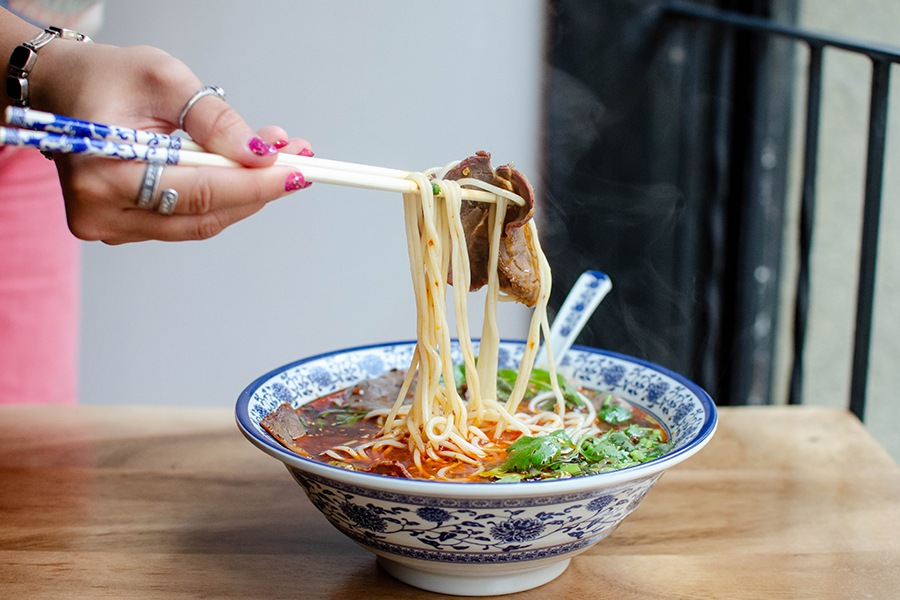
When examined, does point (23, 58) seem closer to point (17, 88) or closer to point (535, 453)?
point (17, 88)

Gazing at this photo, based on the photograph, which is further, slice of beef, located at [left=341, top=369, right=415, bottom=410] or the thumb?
slice of beef, located at [left=341, top=369, right=415, bottom=410]

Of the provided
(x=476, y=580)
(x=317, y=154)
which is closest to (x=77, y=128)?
(x=476, y=580)

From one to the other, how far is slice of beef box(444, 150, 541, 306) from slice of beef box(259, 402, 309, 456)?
0.31 m

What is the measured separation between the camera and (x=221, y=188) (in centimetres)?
107

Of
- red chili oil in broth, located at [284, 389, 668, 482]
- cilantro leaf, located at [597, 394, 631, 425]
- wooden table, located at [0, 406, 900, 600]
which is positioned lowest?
wooden table, located at [0, 406, 900, 600]

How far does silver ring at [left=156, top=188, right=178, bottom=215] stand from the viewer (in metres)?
1.08

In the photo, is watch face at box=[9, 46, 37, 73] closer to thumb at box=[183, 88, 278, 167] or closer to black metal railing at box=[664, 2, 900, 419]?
thumb at box=[183, 88, 278, 167]

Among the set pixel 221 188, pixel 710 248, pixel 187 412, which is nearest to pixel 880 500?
pixel 221 188

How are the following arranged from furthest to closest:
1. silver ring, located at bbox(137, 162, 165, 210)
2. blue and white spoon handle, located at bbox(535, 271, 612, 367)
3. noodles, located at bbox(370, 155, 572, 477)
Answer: blue and white spoon handle, located at bbox(535, 271, 612, 367)
noodles, located at bbox(370, 155, 572, 477)
silver ring, located at bbox(137, 162, 165, 210)

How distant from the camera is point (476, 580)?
111 cm

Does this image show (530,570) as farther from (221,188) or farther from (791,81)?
(791,81)

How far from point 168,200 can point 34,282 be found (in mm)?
1265

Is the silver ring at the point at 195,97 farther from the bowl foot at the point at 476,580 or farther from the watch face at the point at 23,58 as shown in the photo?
the bowl foot at the point at 476,580

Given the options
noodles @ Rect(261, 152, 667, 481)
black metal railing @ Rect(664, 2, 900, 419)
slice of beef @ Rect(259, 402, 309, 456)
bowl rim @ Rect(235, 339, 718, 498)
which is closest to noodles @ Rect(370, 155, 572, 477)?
noodles @ Rect(261, 152, 667, 481)
